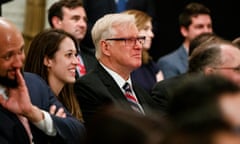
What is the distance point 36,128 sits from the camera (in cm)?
290

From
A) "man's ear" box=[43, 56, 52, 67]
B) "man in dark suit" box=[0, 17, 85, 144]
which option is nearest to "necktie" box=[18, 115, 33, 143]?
"man in dark suit" box=[0, 17, 85, 144]

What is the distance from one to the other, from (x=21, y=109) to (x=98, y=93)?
0.76 m

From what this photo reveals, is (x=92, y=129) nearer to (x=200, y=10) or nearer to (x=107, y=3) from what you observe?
(x=107, y=3)

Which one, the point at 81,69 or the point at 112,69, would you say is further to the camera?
the point at 81,69

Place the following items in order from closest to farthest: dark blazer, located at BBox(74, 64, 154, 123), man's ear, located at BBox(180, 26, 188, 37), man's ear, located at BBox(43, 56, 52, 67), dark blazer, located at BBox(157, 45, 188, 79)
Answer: dark blazer, located at BBox(74, 64, 154, 123) → man's ear, located at BBox(43, 56, 52, 67) → dark blazer, located at BBox(157, 45, 188, 79) → man's ear, located at BBox(180, 26, 188, 37)

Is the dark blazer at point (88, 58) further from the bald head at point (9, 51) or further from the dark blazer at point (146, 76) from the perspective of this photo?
the bald head at point (9, 51)

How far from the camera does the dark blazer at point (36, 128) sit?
277cm

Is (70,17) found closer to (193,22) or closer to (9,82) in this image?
(193,22)

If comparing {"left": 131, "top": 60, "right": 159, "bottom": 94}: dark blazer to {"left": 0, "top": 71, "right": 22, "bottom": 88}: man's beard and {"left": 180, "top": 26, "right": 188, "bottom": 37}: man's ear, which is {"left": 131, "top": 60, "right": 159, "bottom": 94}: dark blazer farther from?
{"left": 0, "top": 71, "right": 22, "bottom": 88}: man's beard

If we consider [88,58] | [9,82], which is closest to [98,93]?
[9,82]

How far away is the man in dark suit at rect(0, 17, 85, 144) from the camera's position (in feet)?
9.11

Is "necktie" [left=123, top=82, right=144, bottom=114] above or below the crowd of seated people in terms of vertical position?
below

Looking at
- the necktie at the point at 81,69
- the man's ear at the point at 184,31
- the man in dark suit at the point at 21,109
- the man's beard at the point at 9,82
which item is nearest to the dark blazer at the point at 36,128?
the man in dark suit at the point at 21,109

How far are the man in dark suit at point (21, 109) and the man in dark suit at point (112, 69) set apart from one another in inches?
16.1
